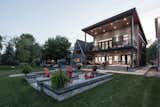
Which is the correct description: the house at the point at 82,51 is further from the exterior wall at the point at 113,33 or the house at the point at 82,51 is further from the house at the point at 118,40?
the exterior wall at the point at 113,33

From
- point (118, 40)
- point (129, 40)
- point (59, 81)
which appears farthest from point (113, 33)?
point (59, 81)

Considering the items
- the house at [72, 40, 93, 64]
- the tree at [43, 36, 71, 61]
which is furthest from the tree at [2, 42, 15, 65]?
the house at [72, 40, 93, 64]

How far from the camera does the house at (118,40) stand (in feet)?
47.6

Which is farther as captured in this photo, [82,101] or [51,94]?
[51,94]

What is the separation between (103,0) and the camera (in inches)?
568

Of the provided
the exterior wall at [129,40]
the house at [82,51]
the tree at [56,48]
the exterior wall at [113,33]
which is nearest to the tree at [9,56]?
the tree at [56,48]

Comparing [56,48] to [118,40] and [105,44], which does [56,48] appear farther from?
[118,40]

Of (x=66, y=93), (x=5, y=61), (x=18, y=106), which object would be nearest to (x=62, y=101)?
(x=66, y=93)

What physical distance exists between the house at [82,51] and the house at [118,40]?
1.10m

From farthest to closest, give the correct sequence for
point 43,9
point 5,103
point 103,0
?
point 43,9 → point 103,0 → point 5,103

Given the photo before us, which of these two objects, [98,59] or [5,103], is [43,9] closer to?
[98,59]

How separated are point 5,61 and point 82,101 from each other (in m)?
30.1

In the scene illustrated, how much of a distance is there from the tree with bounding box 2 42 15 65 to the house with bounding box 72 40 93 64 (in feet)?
54.9

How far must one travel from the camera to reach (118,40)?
58.0 ft
